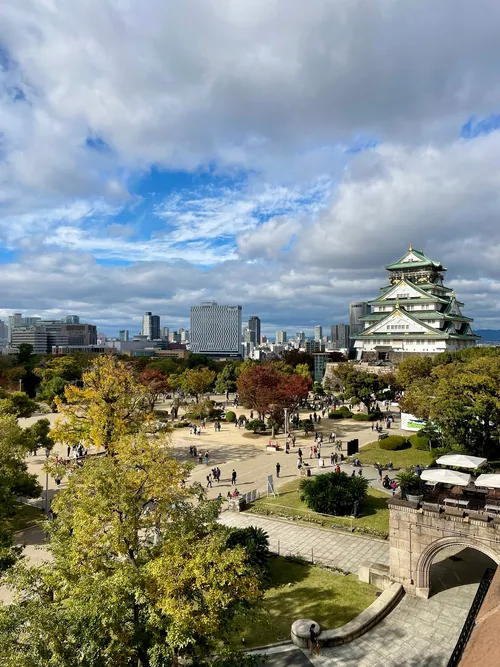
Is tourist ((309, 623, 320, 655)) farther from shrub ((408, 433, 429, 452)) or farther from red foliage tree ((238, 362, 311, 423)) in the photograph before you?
red foliage tree ((238, 362, 311, 423))

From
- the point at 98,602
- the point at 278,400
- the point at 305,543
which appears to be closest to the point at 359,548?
the point at 305,543

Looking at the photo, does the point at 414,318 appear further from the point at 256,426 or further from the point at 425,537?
the point at 425,537

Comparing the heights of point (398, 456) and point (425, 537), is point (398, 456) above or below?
below

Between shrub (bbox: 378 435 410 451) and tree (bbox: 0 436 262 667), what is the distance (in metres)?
28.0

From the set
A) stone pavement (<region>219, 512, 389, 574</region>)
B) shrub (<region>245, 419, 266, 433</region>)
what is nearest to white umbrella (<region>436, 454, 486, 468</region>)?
stone pavement (<region>219, 512, 389, 574</region>)

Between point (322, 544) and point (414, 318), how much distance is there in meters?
61.6

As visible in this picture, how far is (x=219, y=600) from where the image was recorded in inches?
407

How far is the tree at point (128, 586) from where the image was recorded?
898cm

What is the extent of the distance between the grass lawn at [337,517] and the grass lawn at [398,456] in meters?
6.81

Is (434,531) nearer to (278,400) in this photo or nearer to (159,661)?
(159,661)

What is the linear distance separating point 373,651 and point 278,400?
104ft

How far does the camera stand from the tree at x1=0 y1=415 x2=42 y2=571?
59.9 feet

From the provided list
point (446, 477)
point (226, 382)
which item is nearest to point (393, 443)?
point (446, 477)

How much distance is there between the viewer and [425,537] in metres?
16.2
